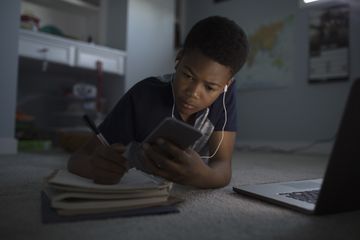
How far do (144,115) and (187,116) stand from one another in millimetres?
108

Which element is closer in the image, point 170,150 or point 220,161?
point 170,150

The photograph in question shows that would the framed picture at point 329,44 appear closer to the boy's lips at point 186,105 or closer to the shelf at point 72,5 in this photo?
the shelf at point 72,5

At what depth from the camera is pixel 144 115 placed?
868 millimetres

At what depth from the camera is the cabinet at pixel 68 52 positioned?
6.54ft

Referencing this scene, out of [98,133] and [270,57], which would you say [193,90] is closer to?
[98,133]

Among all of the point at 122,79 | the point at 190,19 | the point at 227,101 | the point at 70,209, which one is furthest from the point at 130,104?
the point at 190,19

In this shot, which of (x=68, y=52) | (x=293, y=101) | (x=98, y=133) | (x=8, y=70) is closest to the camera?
(x=98, y=133)

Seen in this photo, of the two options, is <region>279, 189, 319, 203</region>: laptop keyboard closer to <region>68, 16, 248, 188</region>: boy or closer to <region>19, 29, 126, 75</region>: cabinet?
<region>68, 16, 248, 188</region>: boy

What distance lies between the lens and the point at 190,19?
3102 mm

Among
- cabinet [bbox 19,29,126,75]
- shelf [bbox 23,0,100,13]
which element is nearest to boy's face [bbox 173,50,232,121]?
cabinet [bbox 19,29,126,75]

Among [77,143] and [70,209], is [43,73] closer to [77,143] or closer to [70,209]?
[77,143]

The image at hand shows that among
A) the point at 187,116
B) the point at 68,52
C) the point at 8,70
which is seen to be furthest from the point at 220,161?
the point at 68,52

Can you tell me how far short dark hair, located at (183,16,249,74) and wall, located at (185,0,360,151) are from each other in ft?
5.33

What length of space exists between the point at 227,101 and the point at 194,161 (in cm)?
32
